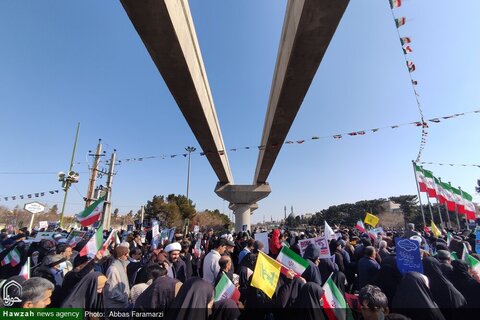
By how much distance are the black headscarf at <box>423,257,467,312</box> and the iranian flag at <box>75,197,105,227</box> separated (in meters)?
10.8

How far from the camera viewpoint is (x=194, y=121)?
8.71 meters

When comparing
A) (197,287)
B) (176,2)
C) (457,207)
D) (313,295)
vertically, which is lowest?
(313,295)

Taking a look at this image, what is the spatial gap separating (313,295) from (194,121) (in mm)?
6599

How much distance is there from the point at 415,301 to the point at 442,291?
44.5 inches

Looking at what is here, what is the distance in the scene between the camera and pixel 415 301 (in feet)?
11.2

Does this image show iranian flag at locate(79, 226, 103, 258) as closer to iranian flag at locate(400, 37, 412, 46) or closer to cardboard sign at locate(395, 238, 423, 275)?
cardboard sign at locate(395, 238, 423, 275)

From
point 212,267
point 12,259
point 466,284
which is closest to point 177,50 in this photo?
point 212,267

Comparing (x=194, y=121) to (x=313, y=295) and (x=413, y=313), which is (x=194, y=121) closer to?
(x=313, y=295)

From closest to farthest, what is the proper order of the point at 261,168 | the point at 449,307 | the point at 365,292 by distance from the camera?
the point at 365,292, the point at 449,307, the point at 261,168

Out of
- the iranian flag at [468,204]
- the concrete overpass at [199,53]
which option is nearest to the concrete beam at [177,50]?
the concrete overpass at [199,53]

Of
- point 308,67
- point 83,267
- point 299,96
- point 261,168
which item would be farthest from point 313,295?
point 261,168

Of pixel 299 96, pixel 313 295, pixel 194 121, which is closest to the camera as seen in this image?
pixel 313 295

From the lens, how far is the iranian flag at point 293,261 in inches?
163

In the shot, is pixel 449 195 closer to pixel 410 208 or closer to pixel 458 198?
pixel 458 198
